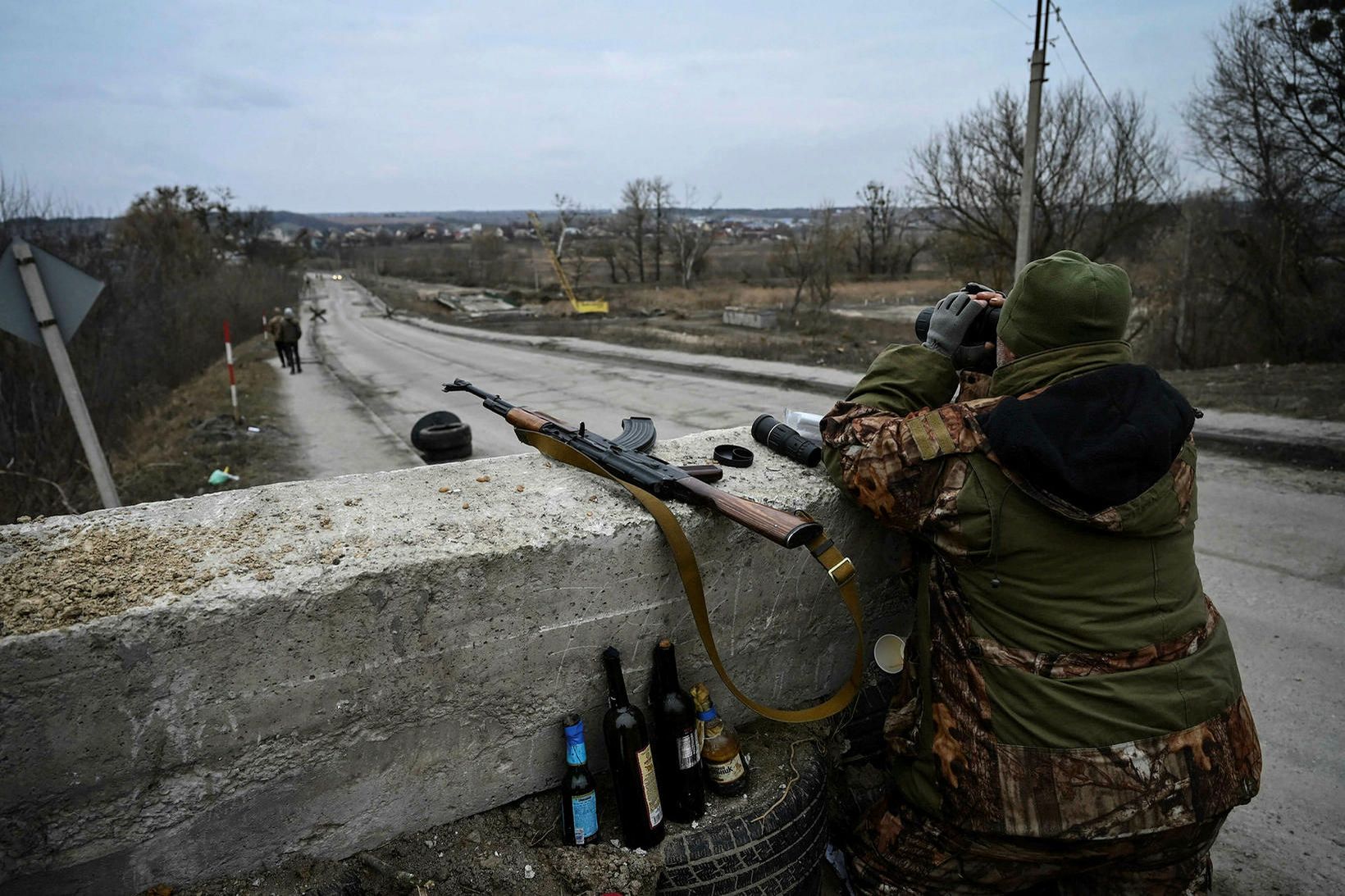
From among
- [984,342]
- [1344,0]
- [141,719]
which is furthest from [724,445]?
[1344,0]

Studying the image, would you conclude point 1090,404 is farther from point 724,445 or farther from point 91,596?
point 91,596

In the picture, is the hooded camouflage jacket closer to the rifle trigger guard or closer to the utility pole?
the rifle trigger guard

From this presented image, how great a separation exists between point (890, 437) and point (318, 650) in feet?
4.92

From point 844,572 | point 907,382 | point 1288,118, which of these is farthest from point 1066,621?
point 1288,118

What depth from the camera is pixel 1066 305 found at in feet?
6.37

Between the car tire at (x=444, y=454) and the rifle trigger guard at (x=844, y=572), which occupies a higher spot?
the rifle trigger guard at (x=844, y=572)

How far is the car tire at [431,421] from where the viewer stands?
5.02 m

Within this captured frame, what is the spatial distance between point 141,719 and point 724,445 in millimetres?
1731

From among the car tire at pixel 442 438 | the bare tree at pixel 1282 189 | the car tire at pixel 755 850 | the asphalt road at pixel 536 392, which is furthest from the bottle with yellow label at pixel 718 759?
the bare tree at pixel 1282 189

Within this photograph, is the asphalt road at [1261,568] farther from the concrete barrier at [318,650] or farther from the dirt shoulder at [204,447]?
the concrete barrier at [318,650]

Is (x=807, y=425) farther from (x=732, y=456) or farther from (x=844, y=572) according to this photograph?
(x=844, y=572)

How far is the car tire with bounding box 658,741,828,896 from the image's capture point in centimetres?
207

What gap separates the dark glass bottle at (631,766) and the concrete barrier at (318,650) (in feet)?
0.37

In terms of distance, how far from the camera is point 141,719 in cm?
167
